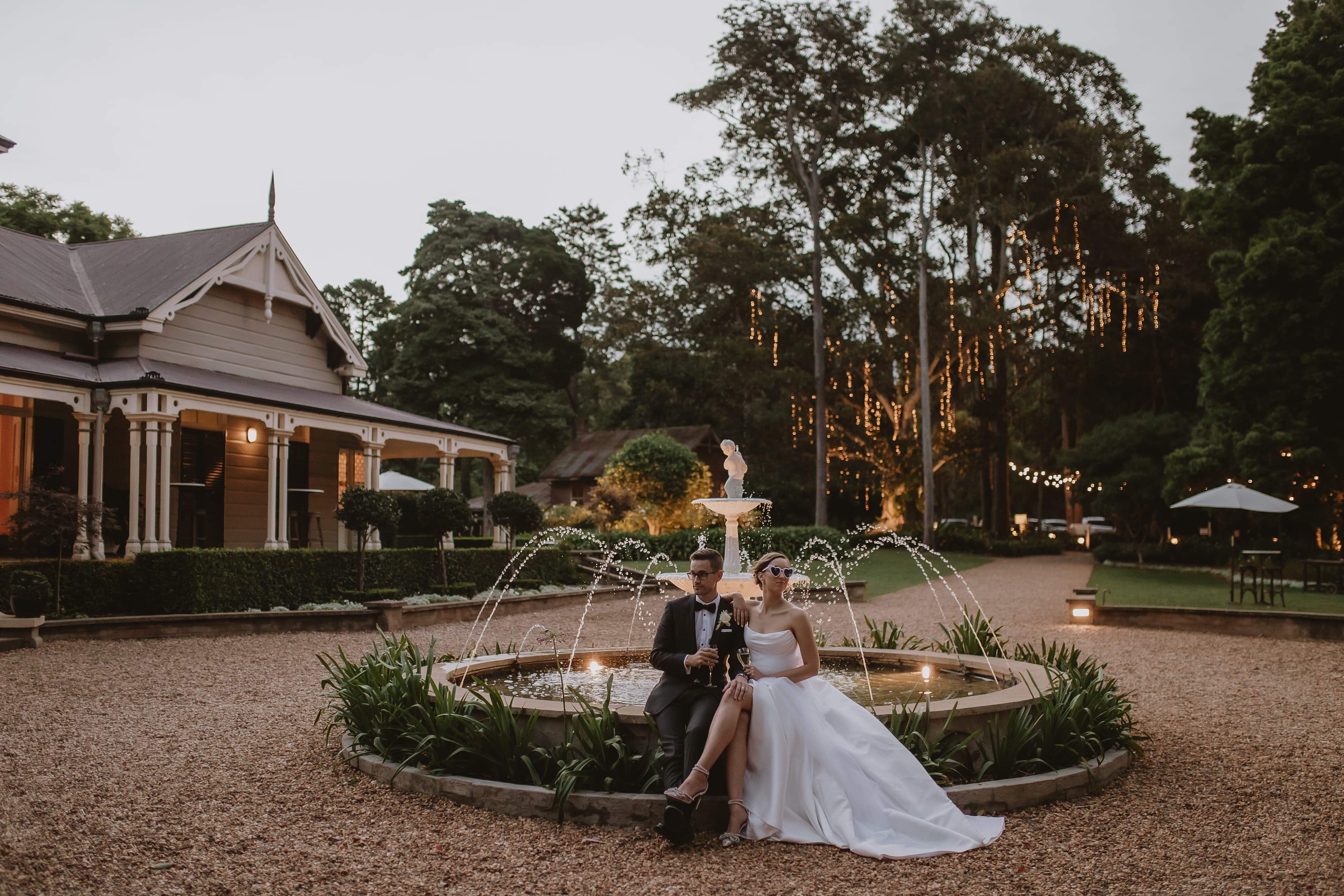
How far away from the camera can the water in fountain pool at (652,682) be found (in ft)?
26.5

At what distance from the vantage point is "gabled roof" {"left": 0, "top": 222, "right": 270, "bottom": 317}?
1777cm

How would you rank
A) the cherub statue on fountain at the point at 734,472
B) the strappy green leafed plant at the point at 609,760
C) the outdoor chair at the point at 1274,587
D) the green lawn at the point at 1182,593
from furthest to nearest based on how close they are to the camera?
1. the green lawn at the point at 1182,593
2. the outdoor chair at the point at 1274,587
3. the cherub statue on fountain at the point at 734,472
4. the strappy green leafed plant at the point at 609,760

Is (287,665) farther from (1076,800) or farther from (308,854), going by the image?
(1076,800)

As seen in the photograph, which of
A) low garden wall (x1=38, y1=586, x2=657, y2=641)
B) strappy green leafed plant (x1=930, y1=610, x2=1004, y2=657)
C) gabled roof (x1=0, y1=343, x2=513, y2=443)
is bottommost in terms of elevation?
low garden wall (x1=38, y1=586, x2=657, y2=641)

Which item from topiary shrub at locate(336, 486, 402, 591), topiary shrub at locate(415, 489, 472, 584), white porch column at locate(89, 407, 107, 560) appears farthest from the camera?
topiary shrub at locate(415, 489, 472, 584)

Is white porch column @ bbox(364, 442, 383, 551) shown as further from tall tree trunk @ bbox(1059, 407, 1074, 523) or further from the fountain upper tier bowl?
tall tree trunk @ bbox(1059, 407, 1074, 523)

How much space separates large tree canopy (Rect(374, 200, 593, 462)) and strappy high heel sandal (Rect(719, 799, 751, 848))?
4027 centimetres

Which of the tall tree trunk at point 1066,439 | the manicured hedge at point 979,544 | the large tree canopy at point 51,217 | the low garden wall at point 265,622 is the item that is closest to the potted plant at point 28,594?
the low garden wall at point 265,622

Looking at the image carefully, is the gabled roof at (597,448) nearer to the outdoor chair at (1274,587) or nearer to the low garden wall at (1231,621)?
the outdoor chair at (1274,587)

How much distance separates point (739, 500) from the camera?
11414 millimetres

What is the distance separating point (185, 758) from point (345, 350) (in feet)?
55.4

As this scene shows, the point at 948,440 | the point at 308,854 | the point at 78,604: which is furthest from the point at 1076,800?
the point at 948,440

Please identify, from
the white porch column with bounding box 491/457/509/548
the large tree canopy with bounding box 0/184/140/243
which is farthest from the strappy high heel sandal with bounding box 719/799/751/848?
the large tree canopy with bounding box 0/184/140/243

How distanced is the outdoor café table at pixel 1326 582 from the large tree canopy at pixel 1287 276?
11.3ft
